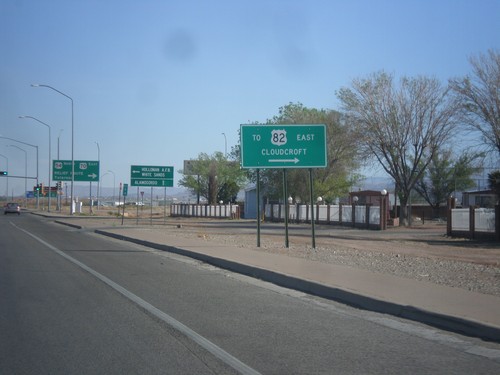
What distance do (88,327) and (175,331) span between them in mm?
1332

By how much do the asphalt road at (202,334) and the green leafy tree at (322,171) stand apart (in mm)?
38290

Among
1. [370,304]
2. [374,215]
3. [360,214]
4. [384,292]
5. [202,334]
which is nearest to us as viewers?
[202,334]

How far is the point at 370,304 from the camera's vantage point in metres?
10.5

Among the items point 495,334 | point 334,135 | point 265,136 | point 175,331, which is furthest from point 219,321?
point 334,135

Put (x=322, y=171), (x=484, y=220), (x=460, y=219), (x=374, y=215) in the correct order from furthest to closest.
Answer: (x=322, y=171) < (x=374, y=215) < (x=460, y=219) < (x=484, y=220)

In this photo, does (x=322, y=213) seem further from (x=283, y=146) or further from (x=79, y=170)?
(x=79, y=170)

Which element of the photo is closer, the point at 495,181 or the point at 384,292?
the point at 384,292

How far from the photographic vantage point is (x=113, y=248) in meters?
23.3

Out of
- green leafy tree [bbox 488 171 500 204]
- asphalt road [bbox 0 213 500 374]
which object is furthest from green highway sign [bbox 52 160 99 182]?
asphalt road [bbox 0 213 500 374]

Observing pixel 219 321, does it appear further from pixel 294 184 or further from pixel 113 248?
pixel 294 184

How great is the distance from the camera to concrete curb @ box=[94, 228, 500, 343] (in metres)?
8.45

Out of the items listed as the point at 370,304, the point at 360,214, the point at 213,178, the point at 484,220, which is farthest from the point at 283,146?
the point at 213,178

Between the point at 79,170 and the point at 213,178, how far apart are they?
2415 cm

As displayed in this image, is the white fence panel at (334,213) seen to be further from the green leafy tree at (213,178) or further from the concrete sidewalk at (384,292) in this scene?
the green leafy tree at (213,178)
